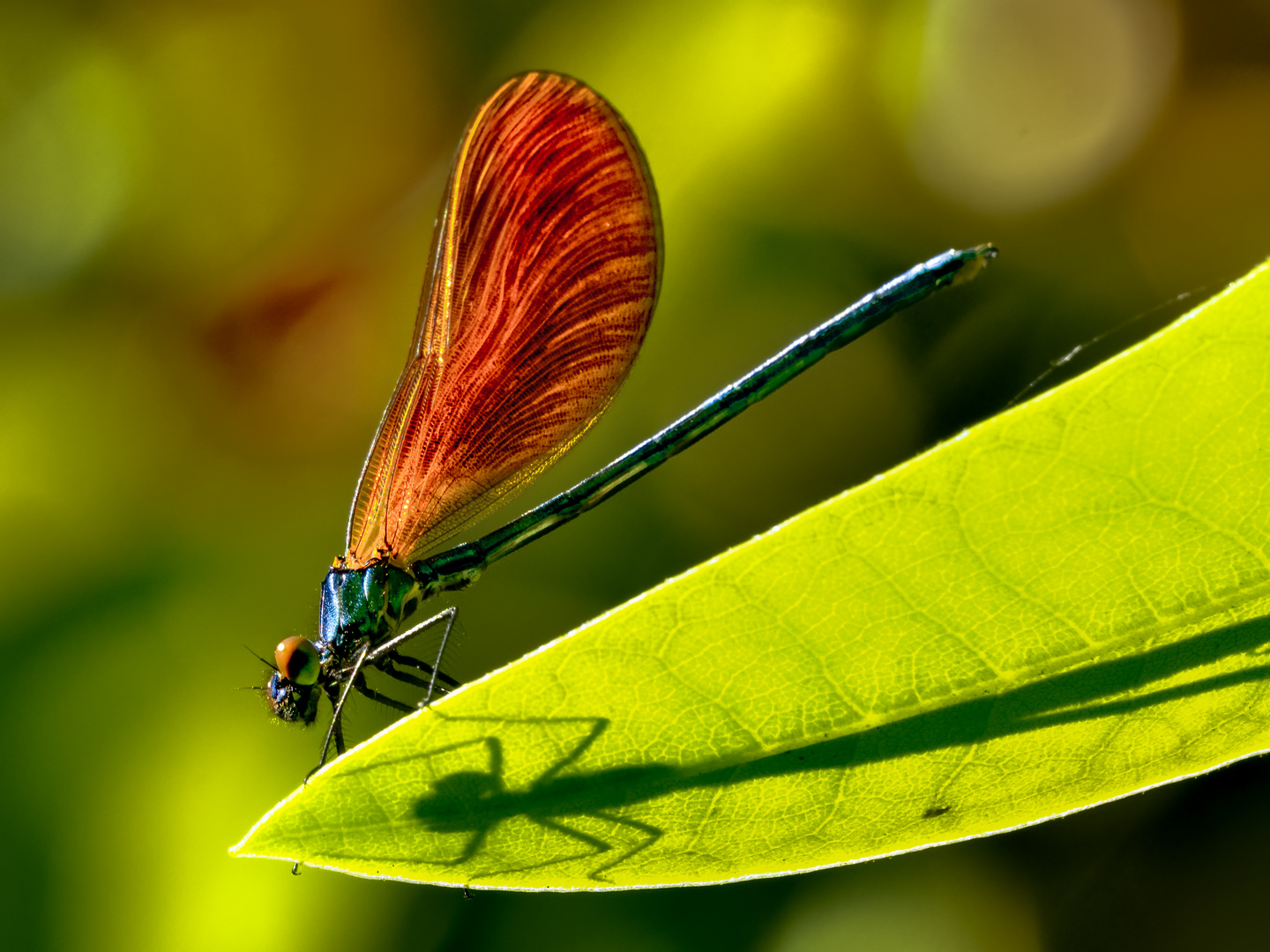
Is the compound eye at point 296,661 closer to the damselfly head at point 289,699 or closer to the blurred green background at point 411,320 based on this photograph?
the damselfly head at point 289,699

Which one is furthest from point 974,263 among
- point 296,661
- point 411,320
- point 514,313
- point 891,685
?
point 296,661

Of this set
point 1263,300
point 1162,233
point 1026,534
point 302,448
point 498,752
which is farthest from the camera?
point 302,448

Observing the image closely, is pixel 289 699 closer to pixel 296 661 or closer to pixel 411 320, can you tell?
pixel 296 661

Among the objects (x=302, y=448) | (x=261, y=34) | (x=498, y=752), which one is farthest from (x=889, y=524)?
(x=261, y=34)

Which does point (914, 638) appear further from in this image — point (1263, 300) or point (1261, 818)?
point (1261, 818)

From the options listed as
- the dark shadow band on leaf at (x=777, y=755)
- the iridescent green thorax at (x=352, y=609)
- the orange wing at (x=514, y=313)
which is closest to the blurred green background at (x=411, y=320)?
the iridescent green thorax at (x=352, y=609)

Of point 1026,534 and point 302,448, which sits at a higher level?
point 302,448
